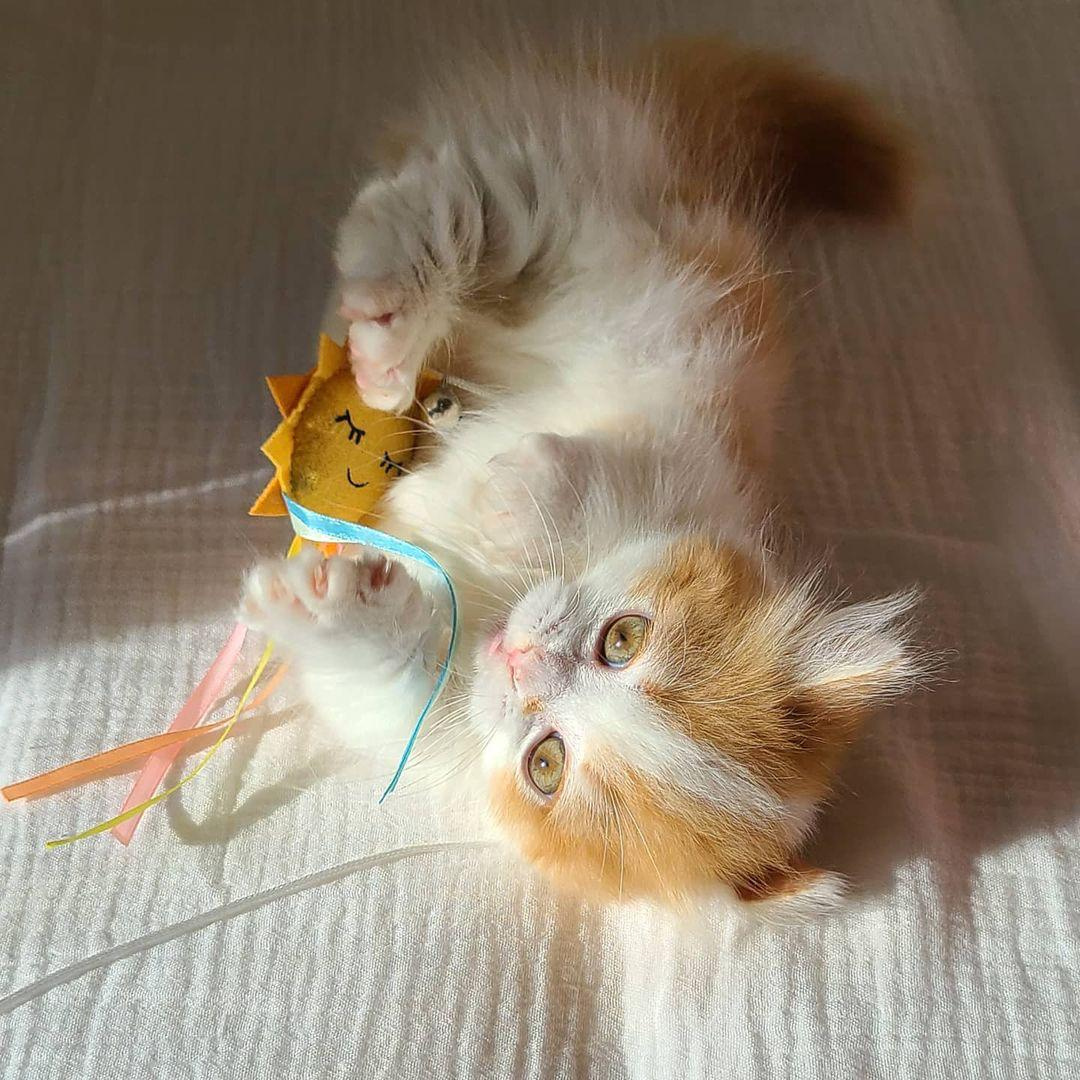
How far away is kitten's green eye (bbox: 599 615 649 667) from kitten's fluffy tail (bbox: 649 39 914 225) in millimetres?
620

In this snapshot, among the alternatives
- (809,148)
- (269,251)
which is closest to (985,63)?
(809,148)

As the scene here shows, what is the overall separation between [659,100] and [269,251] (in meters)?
0.55

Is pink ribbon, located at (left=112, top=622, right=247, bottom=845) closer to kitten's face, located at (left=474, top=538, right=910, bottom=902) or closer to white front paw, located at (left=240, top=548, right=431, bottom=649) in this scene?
white front paw, located at (left=240, top=548, right=431, bottom=649)

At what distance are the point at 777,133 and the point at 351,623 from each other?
0.87m

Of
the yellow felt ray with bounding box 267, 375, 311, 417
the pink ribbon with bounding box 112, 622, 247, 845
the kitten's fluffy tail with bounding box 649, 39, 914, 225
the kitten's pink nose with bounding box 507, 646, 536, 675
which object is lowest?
the pink ribbon with bounding box 112, 622, 247, 845

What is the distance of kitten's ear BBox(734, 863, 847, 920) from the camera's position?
875 millimetres

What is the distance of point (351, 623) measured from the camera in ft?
2.72

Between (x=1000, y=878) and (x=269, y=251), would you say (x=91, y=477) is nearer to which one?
(x=269, y=251)

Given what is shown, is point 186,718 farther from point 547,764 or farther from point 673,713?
point 673,713

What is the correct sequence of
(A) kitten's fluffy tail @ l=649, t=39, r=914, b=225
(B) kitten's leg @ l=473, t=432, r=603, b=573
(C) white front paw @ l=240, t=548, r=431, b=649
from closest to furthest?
1. (C) white front paw @ l=240, t=548, r=431, b=649
2. (B) kitten's leg @ l=473, t=432, r=603, b=573
3. (A) kitten's fluffy tail @ l=649, t=39, r=914, b=225

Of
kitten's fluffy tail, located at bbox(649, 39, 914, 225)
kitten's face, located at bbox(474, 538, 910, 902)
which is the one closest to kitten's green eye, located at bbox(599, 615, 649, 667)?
kitten's face, located at bbox(474, 538, 910, 902)

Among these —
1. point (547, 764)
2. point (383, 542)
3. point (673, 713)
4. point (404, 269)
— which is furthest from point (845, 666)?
point (404, 269)

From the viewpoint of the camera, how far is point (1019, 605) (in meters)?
1.18

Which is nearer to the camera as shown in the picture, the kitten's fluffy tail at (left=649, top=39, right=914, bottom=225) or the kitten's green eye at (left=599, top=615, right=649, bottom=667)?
the kitten's green eye at (left=599, top=615, right=649, bottom=667)
